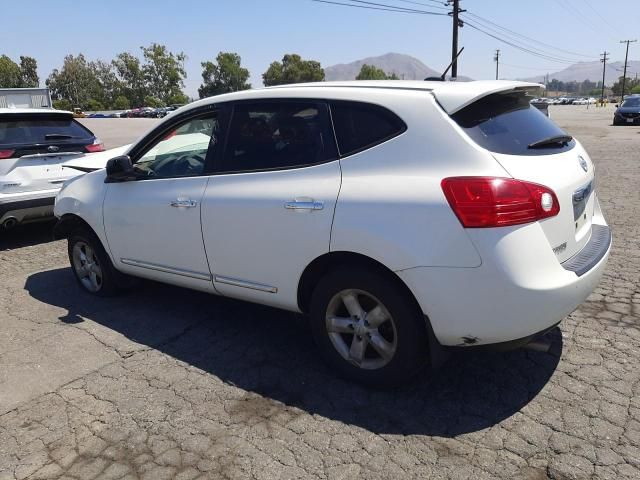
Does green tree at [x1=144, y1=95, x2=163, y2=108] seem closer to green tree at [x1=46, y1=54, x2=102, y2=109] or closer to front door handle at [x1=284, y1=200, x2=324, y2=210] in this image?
green tree at [x1=46, y1=54, x2=102, y2=109]

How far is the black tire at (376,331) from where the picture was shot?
2922mm

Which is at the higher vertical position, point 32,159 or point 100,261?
point 32,159

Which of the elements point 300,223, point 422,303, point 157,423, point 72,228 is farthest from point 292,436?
point 72,228

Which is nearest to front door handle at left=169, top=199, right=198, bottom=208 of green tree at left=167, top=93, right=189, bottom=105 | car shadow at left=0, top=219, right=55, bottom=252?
car shadow at left=0, top=219, right=55, bottom=252

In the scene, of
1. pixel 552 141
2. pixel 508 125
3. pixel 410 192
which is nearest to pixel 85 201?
pixel 410 192

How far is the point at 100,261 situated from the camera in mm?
4816

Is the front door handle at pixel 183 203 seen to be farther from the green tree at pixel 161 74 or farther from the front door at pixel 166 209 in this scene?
the green tree at pixel 161 74

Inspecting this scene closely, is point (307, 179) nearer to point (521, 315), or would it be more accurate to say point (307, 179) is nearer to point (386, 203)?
point (386, 203)

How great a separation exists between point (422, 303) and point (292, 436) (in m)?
0.98

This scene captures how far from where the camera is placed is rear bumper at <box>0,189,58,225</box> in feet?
20.9

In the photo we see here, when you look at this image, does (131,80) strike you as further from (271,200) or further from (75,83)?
(271,200)

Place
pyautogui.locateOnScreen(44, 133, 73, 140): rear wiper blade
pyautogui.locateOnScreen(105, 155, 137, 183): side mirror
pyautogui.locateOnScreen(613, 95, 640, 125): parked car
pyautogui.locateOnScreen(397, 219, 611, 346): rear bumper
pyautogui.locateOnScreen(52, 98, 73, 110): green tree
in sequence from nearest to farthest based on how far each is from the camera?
pyautogui.locateOnScreen(397, 219, 611, 346): rear bumper
pyautogui.locateOnScreen(105, 155, 137, 183): side mirror
pyautogui.locateOnScreen(44, 133, 73, 140): rear wiper blade
pyautogui.locateOnScreen(613, 95, 640, 125): parked car
pyautogui.locateOnScreen(52, 98, 73, 110): green tree

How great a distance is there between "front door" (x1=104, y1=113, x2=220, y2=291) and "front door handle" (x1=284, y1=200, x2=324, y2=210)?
82cm

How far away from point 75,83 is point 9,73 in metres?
13.4
